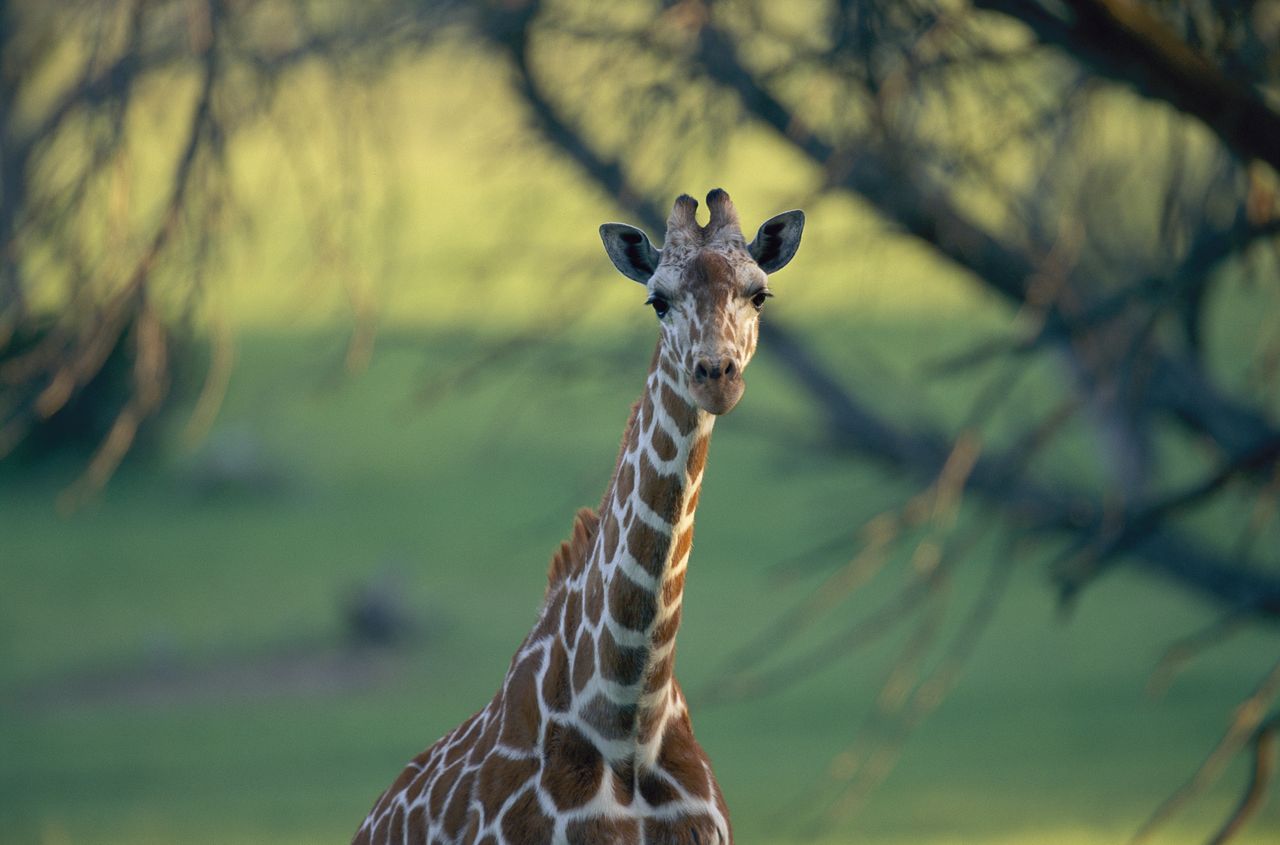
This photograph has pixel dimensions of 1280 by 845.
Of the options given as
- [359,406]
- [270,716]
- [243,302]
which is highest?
[243,302]

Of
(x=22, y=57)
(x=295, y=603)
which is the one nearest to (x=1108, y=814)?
(x=22, y=57)

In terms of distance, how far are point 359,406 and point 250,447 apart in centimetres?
297

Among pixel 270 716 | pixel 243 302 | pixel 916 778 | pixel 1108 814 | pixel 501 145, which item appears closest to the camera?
pixel 501 145

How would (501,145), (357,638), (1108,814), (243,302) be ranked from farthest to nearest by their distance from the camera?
(243,302)
(357,638)
(1108,814)
(501,145)

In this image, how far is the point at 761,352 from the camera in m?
10.9

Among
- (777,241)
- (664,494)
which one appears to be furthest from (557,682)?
(777,241)

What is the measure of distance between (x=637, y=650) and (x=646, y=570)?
0.57ft

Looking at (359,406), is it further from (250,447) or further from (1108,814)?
(1108,814)

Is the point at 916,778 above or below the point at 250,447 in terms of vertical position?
below

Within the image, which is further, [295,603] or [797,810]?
[295,603]

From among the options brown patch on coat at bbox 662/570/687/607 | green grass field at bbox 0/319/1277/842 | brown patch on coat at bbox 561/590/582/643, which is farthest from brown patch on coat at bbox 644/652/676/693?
green grass field at bbox 0/319/1277/842

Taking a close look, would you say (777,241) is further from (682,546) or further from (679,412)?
(682,546)

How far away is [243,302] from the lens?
25.0 m

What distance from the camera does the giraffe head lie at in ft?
9.78
